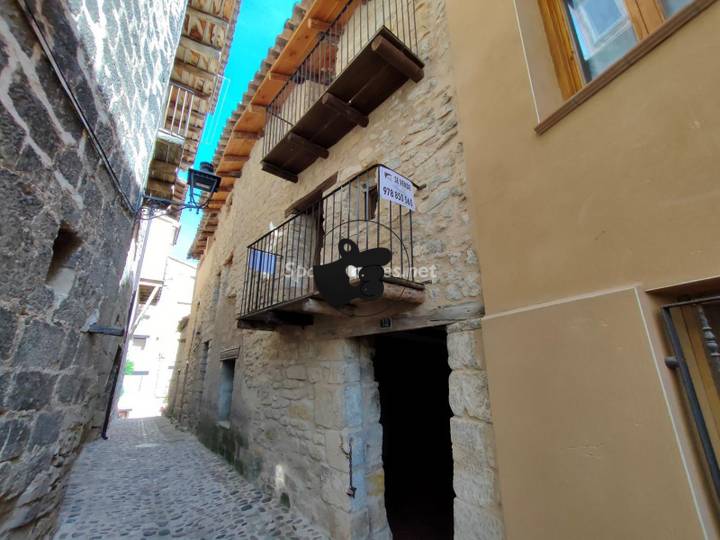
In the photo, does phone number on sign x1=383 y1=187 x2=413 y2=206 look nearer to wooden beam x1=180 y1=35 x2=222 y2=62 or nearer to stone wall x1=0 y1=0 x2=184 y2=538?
stone wall x1=0 y1=0 x2=184 y2=538

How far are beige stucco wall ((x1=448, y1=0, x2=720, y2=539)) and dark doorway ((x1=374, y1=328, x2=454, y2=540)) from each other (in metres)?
2.77

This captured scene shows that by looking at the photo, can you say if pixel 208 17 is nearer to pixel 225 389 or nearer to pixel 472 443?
pixel 472 443

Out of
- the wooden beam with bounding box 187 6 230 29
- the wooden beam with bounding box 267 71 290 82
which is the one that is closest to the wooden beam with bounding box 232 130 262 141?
the wooden beam with bounding box 267 71 290 82

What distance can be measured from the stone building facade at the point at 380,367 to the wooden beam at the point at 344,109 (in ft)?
0.37

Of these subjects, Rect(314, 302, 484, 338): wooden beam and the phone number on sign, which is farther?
the phone number on sign

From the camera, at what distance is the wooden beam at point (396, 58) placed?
319cm

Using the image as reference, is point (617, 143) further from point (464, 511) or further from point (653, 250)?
point (464, 511)

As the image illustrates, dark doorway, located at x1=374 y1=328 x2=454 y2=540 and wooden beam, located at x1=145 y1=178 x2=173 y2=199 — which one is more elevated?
wooden beam, located at x1=145 y1=178 x2=173 y2=199

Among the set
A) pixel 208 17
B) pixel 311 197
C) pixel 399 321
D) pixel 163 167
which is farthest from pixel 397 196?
pixel 163 167

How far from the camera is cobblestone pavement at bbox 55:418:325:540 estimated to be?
11.6ft

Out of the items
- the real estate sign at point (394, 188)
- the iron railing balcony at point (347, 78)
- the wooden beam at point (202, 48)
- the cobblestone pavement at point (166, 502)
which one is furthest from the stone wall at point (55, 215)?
the real estate sign at point (394, 188)

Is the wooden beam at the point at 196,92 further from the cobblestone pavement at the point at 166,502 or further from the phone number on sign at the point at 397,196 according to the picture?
the cobblestone pavement at the point at 166,502

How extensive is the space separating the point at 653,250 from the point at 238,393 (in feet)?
19.8

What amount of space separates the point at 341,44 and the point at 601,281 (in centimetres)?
501
